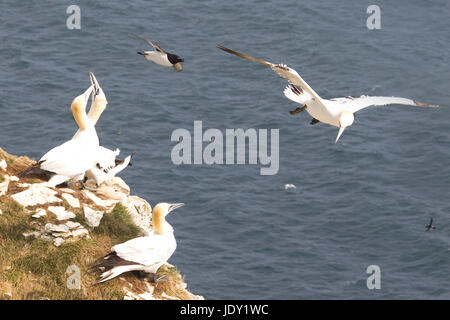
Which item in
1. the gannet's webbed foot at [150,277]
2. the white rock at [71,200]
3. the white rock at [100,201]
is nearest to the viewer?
the gannet's webbed foot at [150,277]

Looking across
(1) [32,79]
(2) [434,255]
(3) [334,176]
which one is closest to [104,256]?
(2) [434,255]

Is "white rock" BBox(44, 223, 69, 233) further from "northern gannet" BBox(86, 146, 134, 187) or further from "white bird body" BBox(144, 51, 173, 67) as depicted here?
"white bird body" BBox(144, 51, 173, 67)

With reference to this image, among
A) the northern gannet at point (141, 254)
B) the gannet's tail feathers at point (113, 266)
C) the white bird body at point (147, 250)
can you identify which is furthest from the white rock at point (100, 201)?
the gannet's tail feathers at point (113, 266)

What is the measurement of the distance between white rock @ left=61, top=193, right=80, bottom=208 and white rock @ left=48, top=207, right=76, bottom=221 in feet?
1.28

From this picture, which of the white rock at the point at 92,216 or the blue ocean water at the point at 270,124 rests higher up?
the blue ocean water at the point at 270,124

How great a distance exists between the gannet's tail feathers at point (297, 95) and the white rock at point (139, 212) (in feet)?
17.3

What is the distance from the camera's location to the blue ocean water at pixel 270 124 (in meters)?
86.6

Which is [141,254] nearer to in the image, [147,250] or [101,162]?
[147,250]

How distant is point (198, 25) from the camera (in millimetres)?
120875

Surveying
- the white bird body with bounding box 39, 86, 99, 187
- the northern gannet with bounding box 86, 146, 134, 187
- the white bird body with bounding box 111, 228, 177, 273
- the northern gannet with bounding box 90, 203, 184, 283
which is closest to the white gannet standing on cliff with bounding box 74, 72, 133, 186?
the northern gannet with bounding box 86, 146, 134, 187

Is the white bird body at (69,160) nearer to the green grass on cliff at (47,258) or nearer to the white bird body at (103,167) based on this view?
the white bird body at (103,167)

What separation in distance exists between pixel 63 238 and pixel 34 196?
1.81 m

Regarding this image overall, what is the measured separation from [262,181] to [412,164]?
48.0 ft
